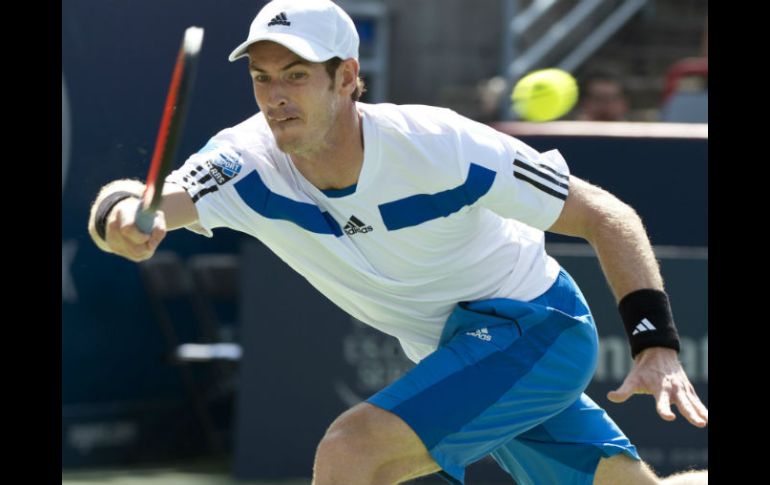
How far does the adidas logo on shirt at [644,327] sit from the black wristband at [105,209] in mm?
1353

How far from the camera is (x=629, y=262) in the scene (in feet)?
13.2

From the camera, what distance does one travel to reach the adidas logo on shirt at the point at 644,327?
3840mm

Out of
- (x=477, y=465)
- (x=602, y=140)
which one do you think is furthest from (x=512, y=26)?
(x=477, y=465)

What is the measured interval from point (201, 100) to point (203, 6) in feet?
1.85

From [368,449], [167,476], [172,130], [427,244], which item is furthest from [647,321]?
[167,476]

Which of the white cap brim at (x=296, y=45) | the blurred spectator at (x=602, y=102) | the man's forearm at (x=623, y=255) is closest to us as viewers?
the white cap brim at (x=296, y=45)

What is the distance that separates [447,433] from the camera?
403 centimetres

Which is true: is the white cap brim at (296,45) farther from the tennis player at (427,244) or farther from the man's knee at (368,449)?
the man's knee at (368,449)

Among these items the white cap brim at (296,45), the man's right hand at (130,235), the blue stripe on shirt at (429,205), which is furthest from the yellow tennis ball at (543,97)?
the man's right hand at (130,235)

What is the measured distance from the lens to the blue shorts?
403cm

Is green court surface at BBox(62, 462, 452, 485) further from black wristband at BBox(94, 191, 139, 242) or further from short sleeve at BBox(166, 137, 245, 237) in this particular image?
black wristband at BBox(94, 191, 139, 242)
